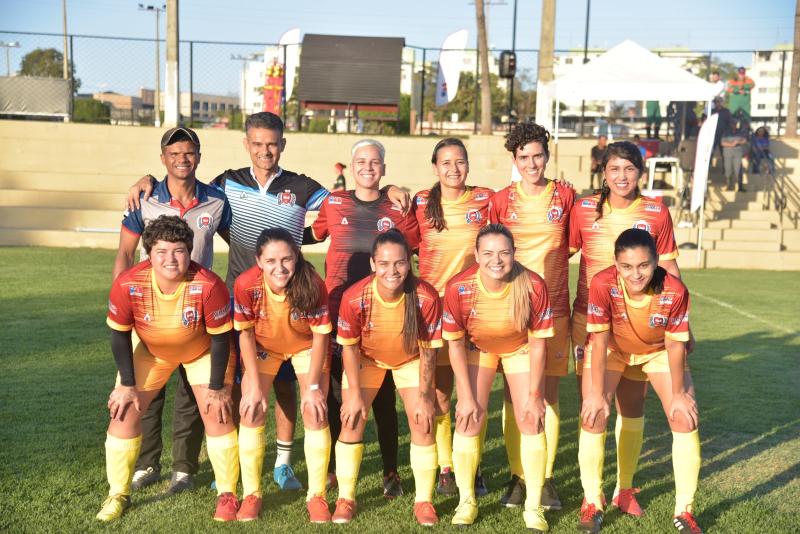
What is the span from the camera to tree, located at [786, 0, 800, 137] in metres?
23.5

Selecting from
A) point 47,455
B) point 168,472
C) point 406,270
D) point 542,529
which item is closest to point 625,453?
point 542,529

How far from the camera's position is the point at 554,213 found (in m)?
5.00

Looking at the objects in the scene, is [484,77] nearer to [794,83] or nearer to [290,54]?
[290,54]

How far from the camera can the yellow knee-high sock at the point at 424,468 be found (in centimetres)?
458

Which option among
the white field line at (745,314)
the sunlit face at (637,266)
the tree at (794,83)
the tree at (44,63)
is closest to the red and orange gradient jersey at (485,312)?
the sunlit face at (637,266)

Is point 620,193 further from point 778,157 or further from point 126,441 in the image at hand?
point 778,157

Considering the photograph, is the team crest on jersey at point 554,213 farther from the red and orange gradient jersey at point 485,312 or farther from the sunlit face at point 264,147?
the sunlit face at point 264,147

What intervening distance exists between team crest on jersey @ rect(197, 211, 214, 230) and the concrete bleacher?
43.1 feet

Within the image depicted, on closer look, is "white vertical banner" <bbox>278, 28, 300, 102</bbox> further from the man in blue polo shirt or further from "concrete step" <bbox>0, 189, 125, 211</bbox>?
the man in blue polo shirt

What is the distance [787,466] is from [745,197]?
1617 centimetres

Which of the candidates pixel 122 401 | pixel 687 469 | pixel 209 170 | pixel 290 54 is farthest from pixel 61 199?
pixel 687 469

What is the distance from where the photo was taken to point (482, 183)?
22.2 meters

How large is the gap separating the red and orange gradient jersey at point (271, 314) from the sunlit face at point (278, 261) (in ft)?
0.44

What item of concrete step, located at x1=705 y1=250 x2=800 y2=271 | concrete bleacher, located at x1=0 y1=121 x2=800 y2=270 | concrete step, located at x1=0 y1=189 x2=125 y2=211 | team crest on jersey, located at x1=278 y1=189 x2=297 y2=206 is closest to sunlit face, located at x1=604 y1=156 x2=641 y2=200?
team crest on jersey, located at x1=278 y1=189 x2=297 y2=206
